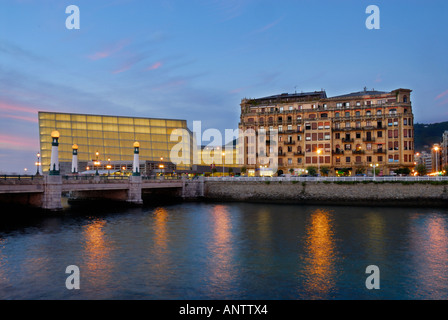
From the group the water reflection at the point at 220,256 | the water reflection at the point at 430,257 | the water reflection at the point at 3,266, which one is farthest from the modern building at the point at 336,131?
the water reflection at the point at 3,266

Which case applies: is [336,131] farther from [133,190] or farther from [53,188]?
[53,188]

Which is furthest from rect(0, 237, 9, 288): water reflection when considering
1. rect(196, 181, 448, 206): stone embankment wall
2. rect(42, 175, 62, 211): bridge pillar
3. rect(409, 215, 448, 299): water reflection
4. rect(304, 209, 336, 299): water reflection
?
rect(196, 181, 448, 206): stone embankment wall

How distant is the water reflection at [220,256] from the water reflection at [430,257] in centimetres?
1119

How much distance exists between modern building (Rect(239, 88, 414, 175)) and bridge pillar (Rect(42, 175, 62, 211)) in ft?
214

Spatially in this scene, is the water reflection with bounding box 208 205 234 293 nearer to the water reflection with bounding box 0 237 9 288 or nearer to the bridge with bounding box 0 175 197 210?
the water reflection with bounding box 0 237 9 288

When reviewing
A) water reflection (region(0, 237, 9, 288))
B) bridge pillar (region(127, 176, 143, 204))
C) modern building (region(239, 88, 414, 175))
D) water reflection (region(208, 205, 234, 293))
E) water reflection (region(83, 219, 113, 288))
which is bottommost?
water reflection (region(208, 205, 234, 293))

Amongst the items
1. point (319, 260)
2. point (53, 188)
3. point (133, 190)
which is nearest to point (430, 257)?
point (319, 260)

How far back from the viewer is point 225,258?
88.2 ft

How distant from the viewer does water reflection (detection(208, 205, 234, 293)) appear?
21.1 meters

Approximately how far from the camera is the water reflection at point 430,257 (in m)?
20.0

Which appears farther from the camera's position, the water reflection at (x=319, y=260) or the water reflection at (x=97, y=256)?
the water reflection at (x=97, y=256)

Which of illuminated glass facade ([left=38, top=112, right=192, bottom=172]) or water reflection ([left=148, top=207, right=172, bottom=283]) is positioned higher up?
illuminated glass facade ([left=38, top=112, right=192, bottom=172])

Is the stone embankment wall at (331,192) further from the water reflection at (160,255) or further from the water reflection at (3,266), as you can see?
the water reflection at (3,266)

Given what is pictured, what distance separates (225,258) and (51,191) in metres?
31.1
